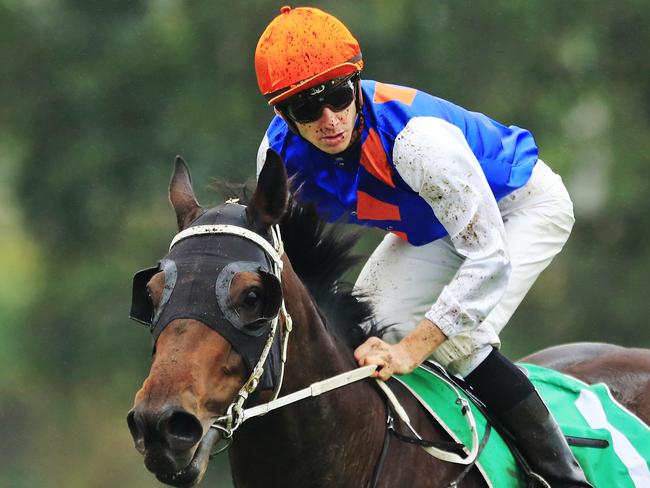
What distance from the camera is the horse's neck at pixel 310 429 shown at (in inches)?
150

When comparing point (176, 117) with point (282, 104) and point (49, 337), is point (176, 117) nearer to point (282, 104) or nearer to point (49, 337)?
point (49, 337)

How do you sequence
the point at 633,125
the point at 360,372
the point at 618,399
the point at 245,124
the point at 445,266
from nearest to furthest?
the point at 360,372 → the point at 445,266 → the point at 618,399 → the point at 245,124 → the point at 633,125

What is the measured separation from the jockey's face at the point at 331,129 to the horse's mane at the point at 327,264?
256 millimetres

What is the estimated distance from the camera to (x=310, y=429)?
3.86 metres

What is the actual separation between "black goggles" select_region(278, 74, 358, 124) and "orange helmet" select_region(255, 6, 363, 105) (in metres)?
0.03

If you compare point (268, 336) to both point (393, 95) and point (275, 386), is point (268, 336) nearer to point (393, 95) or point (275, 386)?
point (275, 386)

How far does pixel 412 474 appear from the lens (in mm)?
4086

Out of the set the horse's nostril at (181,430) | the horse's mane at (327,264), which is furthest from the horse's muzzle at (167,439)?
the horse's mane at (327,264)

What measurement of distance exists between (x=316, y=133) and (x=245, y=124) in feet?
40.7

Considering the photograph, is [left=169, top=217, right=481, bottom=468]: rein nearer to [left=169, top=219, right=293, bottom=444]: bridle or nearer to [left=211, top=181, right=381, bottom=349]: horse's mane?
[left=169, top=219, right=293, bottom=444]: bridle

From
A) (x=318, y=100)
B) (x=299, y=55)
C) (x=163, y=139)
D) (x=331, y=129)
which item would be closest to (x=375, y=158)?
(x=331, y=129)

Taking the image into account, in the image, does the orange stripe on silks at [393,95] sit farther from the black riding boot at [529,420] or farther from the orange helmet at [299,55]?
the black riding boot at [529,420]

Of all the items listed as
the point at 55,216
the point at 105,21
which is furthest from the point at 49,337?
the point at 105,21

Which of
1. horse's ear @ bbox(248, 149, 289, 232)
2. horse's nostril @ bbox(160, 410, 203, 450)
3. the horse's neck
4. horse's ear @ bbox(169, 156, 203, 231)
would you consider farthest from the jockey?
horse's nostril @ bbox(160, 410, 203, 450)
